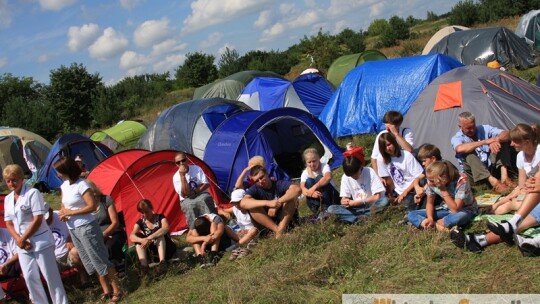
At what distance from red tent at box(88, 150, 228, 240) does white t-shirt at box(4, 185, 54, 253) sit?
2.37m

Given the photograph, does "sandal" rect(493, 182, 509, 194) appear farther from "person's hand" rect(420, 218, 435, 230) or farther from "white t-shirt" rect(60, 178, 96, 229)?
"white t-shirt" rect(60, 178, 96, 229)

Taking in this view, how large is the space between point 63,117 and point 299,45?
664 inches

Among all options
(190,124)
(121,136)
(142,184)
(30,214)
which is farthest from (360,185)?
(121,136)

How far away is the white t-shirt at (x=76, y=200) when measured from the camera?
191 inches

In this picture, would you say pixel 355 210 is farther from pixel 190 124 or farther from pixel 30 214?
pixel 190 124

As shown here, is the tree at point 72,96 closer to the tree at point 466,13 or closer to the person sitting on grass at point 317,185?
the tree at point 466,13

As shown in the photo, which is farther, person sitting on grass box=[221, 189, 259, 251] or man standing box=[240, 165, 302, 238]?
person sitting on grass box=[221, 189, 259, 251]

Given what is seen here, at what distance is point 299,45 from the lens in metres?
36.8

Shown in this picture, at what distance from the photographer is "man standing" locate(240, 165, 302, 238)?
5.70 metres

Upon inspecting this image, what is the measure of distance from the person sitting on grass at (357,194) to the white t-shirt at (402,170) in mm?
344

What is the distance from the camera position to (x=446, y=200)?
480 cm

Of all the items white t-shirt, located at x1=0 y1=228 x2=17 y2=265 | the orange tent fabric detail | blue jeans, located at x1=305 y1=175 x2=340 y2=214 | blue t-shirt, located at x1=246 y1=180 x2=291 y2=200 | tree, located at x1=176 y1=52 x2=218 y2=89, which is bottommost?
blue jeans, located at x1=305 y1=175 x2=340 y2=214

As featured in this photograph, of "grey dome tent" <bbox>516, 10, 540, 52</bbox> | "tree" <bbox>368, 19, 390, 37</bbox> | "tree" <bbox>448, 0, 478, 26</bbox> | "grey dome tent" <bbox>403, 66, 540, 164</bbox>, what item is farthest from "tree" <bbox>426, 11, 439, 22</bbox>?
"grey dome tent" <bbox>403, 66, 540, 164</bbox>

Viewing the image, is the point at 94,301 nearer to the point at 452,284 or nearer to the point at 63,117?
the point at 452,284
